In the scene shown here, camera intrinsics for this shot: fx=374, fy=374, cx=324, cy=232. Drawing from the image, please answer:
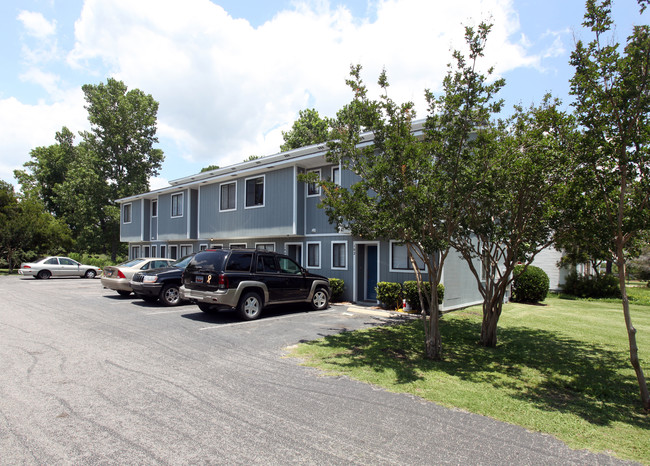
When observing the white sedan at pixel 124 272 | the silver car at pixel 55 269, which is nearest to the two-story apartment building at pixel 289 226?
the white sedan at pixel 124 272

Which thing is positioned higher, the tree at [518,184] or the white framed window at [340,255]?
the tree at [518,184]

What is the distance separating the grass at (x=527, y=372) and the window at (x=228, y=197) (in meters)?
12.2

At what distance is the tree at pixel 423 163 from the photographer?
6.32 m

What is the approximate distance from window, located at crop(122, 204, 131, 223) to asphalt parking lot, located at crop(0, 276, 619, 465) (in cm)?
2373

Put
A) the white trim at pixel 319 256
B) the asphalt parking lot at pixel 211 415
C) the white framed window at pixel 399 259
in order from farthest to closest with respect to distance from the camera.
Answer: the white trim at pixel 319 256 < the white framed window at pixel 399 259 < the asphalt parking lot at pixel 211 415

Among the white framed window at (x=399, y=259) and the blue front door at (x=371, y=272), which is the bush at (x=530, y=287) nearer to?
the white framed window at (x=399, y=259)

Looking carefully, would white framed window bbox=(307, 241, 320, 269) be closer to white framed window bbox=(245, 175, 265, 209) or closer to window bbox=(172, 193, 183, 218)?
white framed window bbox=(245, 175, 265, 209)

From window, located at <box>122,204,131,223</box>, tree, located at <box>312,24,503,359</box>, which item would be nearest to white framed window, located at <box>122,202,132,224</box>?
window, located at <box>122,204,131,223</box>

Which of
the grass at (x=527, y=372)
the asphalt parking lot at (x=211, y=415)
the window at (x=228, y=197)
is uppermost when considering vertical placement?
the window at (x=228, y=197)

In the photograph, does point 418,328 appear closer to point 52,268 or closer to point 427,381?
point 427,381

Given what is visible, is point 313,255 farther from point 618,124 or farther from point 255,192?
point 618,124

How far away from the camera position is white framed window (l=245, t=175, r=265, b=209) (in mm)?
17875

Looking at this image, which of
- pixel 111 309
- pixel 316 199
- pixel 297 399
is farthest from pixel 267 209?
pixel 297 399

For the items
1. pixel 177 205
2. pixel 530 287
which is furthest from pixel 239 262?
pixel 177 205
